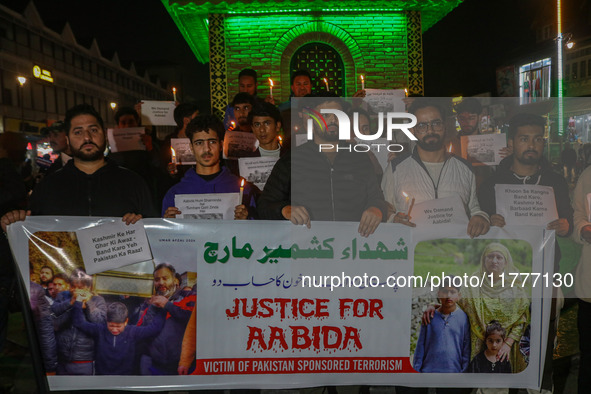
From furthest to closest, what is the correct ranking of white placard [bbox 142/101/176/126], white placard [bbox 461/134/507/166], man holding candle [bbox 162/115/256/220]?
white placard [bbox 142/101/176/126], white placard [bbox 461/134/507/166], man holding candle [bbox 162/115/256/220]

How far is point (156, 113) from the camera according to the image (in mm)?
5750

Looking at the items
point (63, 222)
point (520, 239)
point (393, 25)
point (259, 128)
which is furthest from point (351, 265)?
point (393, 25)

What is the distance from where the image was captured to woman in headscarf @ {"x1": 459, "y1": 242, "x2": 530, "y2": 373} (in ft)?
10.6

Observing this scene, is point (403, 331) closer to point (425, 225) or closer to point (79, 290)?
point (425, 225)

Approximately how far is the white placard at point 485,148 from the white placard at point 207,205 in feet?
8.05

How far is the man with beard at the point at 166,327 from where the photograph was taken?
3223 millimetres

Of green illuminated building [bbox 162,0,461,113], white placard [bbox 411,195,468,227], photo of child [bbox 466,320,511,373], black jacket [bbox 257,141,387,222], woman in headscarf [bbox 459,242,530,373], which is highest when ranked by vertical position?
green illuminated building [bbox 162,0,461,113]

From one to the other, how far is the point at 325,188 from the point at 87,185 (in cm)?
183

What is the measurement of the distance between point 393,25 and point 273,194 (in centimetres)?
798

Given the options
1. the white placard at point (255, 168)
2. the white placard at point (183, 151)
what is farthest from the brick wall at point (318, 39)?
the white placard at point (255, 168)

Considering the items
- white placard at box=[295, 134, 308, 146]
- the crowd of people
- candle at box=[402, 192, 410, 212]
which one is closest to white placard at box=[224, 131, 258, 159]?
white placard at box=[295, 134, 308, 146]

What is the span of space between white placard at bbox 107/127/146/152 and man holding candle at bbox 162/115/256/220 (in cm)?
164

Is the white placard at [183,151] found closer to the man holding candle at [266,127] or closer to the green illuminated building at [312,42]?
the man holding candle at [266,127]

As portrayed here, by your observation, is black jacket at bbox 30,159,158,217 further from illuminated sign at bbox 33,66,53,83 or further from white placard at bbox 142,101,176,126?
illuminated sign at bbox 33,66,53,83
